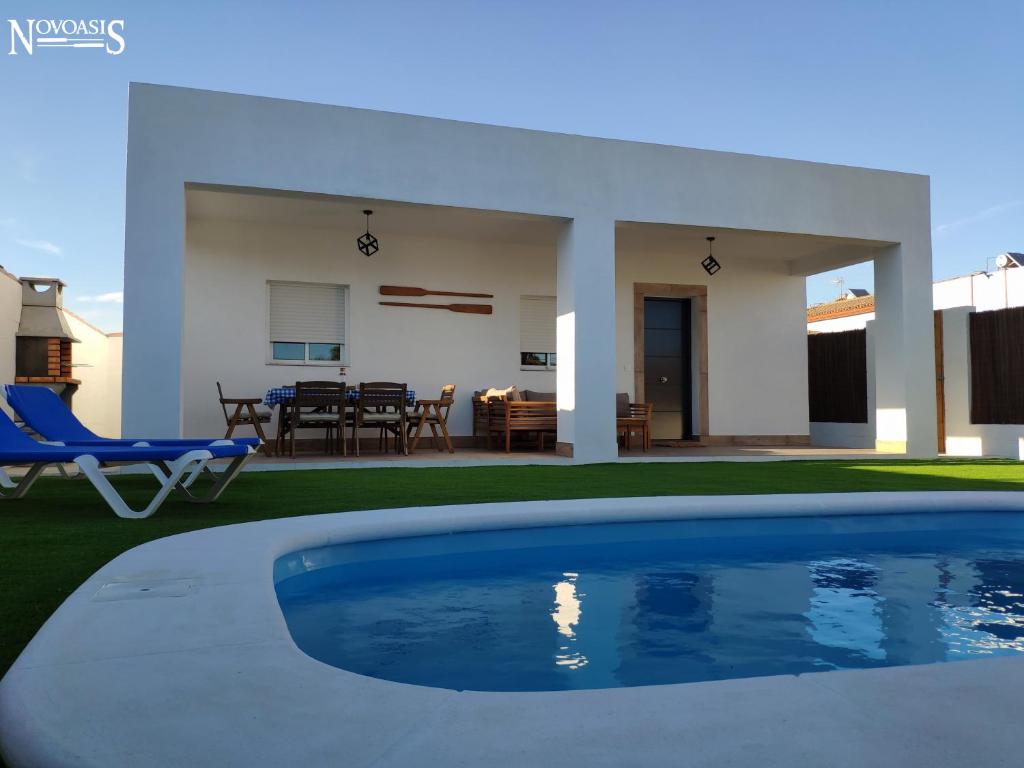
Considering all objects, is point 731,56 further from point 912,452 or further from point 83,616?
point 83,616

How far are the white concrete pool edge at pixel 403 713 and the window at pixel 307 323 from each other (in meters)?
8.71

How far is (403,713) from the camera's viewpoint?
4.77 ft

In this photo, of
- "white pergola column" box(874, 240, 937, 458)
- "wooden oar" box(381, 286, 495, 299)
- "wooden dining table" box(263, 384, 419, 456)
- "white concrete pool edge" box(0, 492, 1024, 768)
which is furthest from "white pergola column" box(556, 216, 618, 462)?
"white concrete pool edge" box(0, 492, 1024, 768)

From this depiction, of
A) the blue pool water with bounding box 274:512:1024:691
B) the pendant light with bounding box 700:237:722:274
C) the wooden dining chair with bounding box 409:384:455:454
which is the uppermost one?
the pendant light with bounding box 700:237:722:274

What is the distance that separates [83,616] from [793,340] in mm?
12227

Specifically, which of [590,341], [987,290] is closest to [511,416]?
[590,341]

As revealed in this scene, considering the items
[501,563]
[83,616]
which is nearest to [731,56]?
[501,563]

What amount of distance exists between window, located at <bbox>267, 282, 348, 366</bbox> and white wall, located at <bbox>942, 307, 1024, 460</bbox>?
8.57 metres

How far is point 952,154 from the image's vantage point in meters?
14.8

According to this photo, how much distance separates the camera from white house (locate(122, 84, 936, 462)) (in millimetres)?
7773

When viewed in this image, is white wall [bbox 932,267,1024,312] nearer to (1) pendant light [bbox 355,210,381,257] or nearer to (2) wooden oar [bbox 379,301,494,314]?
(2) wooden oar [bbox 379,301,494,314]

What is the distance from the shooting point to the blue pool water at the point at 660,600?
2.47m

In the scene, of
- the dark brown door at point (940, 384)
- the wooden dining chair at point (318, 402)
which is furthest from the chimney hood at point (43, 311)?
the dark brown door at point (940, 384)

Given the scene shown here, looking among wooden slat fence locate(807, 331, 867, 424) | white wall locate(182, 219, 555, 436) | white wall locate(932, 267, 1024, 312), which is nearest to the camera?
white wall locate(182, 219, 555, 436)
